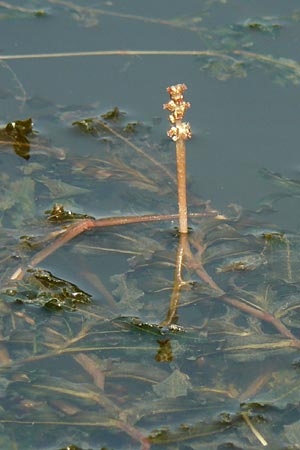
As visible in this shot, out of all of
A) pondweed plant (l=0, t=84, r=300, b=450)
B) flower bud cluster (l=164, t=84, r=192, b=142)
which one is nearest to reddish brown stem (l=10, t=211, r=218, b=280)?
pondweed plant (l=0, t=84, r=300, b=450)

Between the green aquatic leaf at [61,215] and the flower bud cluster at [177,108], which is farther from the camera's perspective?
the green aquatic leaf at [61,215]

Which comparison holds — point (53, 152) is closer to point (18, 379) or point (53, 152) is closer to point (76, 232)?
point (76, 232)

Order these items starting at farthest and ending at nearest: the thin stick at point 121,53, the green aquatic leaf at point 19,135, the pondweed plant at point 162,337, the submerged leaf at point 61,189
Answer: the thin stick at point 121,53, the green aquatic leaf at point 19,135, the submerged leaf at point 61,189, the pondweed plant at point 162,337

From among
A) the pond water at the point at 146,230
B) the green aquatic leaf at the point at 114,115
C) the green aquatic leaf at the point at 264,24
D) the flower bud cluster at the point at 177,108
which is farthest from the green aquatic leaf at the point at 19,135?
the green aquatic leaf at the point at 264,24

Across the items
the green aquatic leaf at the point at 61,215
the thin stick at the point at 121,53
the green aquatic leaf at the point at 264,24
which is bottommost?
the green aquatic leaf at the point at 61,215

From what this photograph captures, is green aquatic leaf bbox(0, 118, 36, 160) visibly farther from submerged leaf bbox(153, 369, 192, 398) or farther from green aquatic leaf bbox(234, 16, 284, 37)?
submerged leaf bbox(153, 369, 192, 398)

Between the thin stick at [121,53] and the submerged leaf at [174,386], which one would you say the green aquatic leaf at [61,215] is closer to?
the submerged leaf at [174,386]
